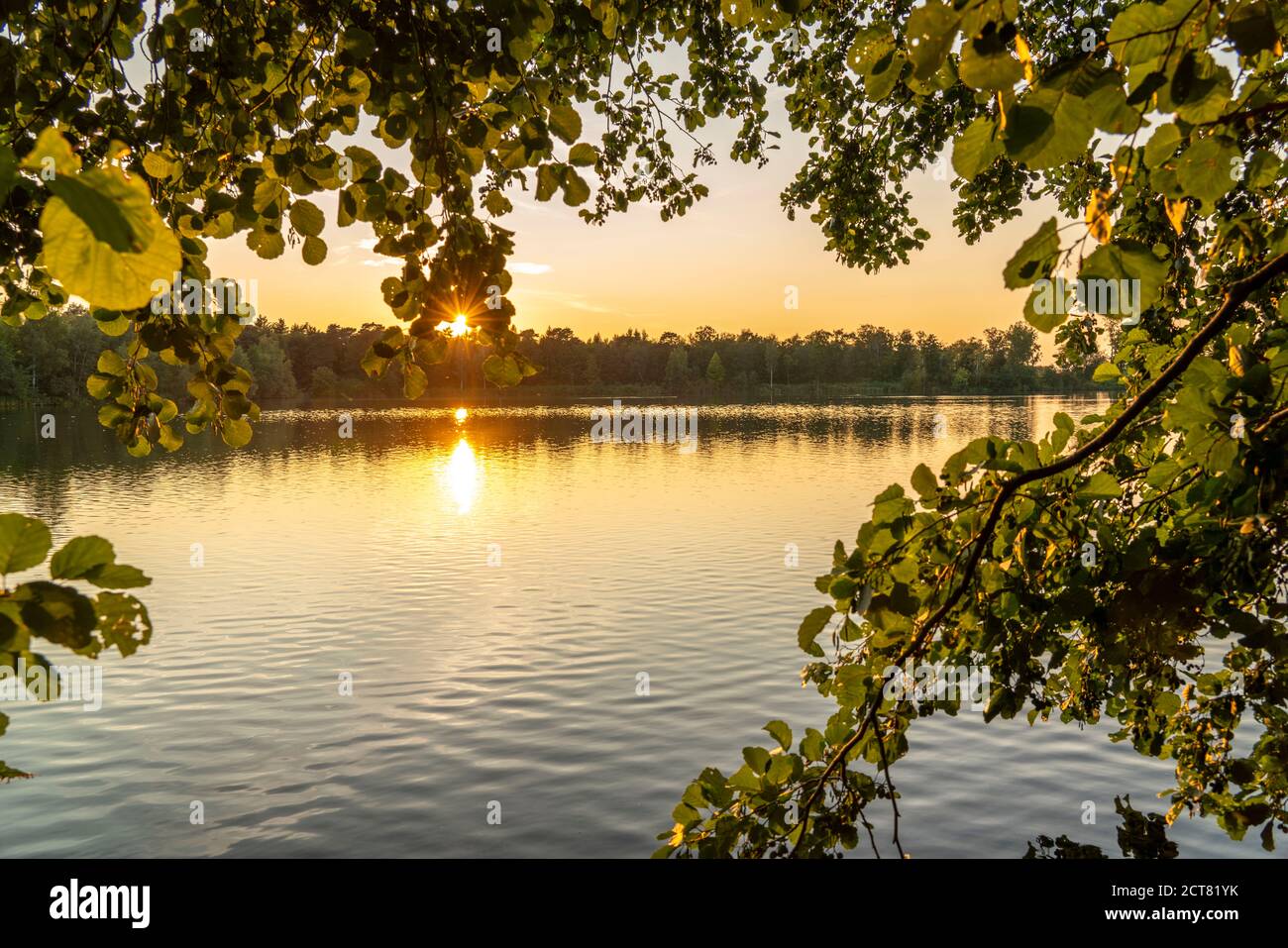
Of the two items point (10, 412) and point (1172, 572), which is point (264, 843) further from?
point (10, 412)

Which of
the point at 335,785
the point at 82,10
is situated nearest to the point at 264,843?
the point at 335,785

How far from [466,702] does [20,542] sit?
16631 mm

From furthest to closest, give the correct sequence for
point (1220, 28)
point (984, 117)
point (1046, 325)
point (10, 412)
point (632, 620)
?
point (10, 412) < point (632, 620) < point (1046, 325) < point (984, 117) < point (1220, 28)

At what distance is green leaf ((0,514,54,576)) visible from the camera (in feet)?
4.53

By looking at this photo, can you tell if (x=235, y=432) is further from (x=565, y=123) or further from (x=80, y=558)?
(x=80, y=558)

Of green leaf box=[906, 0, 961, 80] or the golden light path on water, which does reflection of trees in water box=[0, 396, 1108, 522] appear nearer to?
the golden light path on water

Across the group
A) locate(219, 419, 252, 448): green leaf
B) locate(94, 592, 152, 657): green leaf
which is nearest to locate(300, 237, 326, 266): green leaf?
locate(219, 419, 252, 448): green leaf

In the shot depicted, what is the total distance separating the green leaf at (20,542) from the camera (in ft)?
4.53

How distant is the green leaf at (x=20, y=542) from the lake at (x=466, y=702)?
451 inches

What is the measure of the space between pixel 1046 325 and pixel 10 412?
151202mm

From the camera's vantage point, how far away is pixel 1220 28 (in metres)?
1.69

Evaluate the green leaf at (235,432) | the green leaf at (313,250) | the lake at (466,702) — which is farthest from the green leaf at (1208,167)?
the lake at (466,702)

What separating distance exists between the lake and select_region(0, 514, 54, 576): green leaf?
11.4 metres
